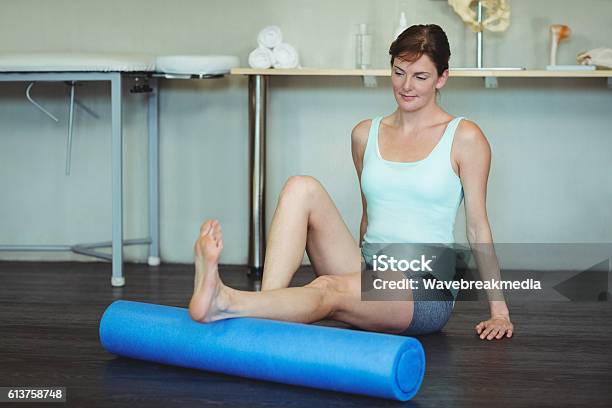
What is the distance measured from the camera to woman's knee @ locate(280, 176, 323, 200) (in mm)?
2363

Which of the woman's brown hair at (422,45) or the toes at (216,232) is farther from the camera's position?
the woman's brown hair at (422,45)

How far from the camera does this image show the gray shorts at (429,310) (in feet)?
7.93

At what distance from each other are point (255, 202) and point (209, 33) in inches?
30.5

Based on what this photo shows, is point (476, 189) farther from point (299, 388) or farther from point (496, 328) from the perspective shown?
point (299, 388)

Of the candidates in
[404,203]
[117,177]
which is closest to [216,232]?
[404,203]

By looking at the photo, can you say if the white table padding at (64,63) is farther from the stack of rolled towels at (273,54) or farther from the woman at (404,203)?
the woman at (404,203)

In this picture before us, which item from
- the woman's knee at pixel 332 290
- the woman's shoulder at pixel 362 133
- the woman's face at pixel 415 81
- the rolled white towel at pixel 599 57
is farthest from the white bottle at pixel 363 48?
the woman's knee at pixel 332 290

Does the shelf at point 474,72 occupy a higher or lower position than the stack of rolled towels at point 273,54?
lower

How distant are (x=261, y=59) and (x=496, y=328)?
146 cm

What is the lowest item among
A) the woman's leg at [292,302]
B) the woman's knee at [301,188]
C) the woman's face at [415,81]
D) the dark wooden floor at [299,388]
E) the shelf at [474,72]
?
the dark wooden floor at [299,388]

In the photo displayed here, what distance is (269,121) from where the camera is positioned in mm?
3955

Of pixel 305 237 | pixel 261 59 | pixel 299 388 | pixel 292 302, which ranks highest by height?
pixel 261 59

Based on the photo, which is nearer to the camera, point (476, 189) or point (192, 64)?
point (476, 189)

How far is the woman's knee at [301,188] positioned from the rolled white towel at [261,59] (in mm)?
1221
